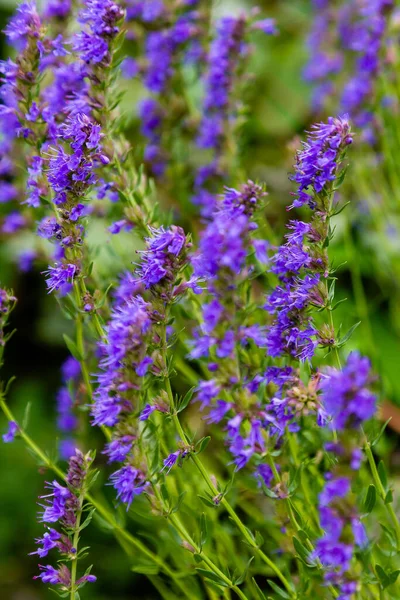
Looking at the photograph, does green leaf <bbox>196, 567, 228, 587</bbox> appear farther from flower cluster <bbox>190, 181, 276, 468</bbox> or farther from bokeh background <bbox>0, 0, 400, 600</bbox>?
bokeh background <bbox>0, 0, 400, 600</bbox>

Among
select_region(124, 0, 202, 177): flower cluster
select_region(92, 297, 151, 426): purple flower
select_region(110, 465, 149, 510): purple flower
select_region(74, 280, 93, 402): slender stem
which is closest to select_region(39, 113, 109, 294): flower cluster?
select_region(74, 280, 93, 402): slender stem

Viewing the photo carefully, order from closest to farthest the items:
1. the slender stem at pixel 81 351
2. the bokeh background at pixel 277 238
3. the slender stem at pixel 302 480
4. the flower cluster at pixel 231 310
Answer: the flower cluster at pixel 231 310 < the slender stem at pixel 81 351 < the slender stem at pixel 302 480 < the bokeh background at pixel 277 238

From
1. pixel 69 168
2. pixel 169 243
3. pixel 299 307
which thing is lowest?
pixel 299 307

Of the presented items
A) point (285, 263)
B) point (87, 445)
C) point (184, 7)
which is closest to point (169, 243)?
point (285, 263)

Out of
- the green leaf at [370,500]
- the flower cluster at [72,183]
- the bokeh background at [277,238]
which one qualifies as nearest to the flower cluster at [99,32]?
the flower cluster at [72,183]

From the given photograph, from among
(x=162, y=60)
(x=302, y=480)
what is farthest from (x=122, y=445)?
(x=162, y=60)

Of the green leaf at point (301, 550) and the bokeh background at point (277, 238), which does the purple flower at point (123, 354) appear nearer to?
the green leaf at point (301, 550)

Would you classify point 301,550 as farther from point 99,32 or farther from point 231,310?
point 99,32

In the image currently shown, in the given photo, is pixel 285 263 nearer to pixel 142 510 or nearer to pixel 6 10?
pixel 142 510
